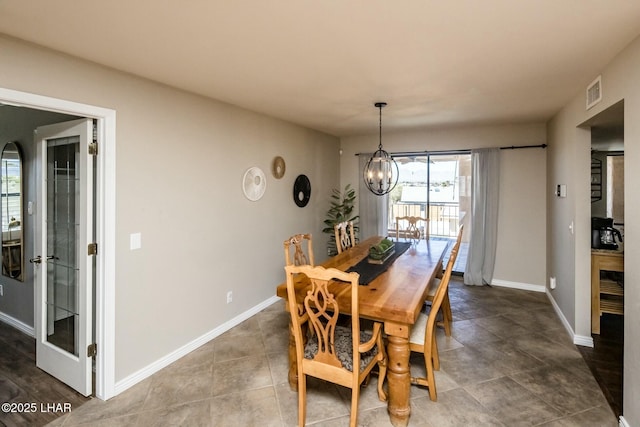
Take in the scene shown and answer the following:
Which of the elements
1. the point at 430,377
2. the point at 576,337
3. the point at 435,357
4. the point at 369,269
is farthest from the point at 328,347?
the point at 576,337

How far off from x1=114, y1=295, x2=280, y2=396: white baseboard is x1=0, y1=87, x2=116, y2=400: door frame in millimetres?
108

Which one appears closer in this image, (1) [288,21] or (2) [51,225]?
(1) [288,21]

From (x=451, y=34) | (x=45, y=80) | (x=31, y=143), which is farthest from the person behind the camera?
(x=31, y=143)

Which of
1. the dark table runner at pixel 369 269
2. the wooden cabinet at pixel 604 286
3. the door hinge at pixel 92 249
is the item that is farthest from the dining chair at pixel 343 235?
the wooden cabinet at pixel 604 286

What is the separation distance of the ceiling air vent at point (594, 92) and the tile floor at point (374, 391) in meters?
2.14

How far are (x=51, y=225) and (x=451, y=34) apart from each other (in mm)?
Answer: 3165

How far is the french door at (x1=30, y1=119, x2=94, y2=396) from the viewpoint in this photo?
7.84 feet

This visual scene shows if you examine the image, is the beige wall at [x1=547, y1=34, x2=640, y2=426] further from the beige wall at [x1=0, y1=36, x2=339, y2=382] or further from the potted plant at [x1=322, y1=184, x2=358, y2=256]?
the beige wall at [x1=0, y1=36, x2=339, y2=382]

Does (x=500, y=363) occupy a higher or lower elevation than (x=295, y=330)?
lower

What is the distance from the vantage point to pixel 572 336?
3164 mm

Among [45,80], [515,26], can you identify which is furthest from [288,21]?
[45,80]

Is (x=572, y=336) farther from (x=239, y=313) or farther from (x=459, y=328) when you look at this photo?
(x=239, y=313)

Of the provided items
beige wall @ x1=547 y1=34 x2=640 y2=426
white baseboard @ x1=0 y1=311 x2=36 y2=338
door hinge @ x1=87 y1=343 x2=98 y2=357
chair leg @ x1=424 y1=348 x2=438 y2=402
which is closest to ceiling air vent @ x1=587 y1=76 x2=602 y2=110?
beige wall @ x1=547 y1=34 x2=640 y2=426

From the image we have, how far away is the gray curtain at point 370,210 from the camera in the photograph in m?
5.59
